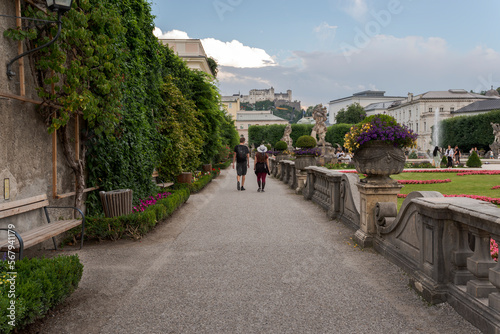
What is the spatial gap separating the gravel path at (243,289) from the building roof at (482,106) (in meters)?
77.2

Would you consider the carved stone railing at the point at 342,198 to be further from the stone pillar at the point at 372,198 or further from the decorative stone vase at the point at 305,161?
the decorative stone vase at the point at 305,161

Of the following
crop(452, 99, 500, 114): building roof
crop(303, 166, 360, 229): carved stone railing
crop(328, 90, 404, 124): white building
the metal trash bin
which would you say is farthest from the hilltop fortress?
the metal trash bin

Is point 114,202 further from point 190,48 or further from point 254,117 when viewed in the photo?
point 254,117

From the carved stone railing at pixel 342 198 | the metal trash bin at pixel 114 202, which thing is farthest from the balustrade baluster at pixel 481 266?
the metal trash bin at pixel 114 202

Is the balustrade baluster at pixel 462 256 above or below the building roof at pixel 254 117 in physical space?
below

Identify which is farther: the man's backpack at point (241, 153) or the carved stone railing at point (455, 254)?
the man's backpack at point (241, 153)

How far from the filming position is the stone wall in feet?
15.3

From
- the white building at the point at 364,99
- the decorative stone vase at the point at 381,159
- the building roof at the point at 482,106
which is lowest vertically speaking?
the decorative stone vase at the point at 381,159

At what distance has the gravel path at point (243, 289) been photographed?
3.15 meters

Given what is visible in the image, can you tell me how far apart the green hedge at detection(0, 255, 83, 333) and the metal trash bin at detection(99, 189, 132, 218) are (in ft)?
9.33

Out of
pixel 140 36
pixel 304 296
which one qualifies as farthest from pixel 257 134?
pixel 304 296

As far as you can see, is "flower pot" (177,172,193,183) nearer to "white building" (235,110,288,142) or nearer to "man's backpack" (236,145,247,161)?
"man's backpack" (236,145,247,161)

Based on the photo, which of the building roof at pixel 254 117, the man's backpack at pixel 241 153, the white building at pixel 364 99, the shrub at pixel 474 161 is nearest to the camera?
the man's backpack at pixel 241 153

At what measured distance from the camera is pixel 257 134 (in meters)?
81.3
